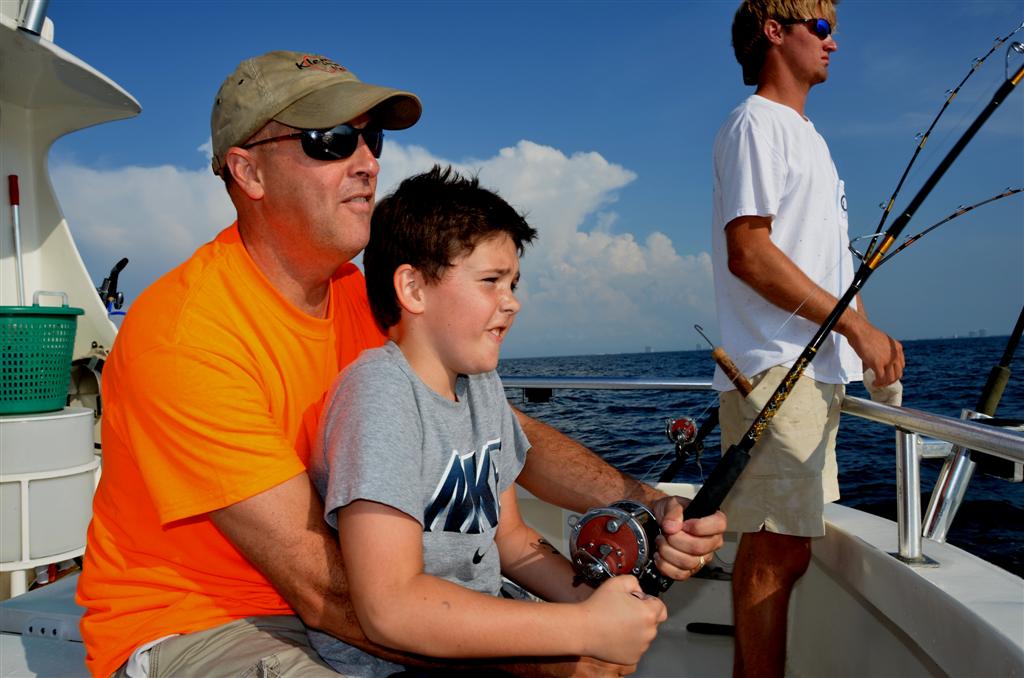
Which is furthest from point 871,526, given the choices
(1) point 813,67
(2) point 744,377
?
(1) point 813,67

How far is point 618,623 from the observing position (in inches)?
51.8

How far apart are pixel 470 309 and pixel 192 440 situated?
1.90 ft

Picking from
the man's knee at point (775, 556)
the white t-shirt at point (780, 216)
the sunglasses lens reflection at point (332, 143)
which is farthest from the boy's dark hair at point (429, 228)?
the man's knee at point (775, 556)

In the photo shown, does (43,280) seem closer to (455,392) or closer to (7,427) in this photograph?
(7,427)

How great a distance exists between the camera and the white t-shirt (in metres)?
2.24

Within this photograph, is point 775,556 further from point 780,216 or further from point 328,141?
point 328,141

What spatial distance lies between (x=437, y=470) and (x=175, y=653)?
614 millimetres

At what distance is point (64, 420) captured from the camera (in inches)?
134

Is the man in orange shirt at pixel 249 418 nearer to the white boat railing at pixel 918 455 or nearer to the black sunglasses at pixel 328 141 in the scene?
the black sunglasses at pixel 328 141

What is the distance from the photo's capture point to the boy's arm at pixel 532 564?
1791 millimetres

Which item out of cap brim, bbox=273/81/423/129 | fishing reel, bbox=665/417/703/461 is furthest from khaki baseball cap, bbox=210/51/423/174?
fishing reel, bbox=665/417/703/461

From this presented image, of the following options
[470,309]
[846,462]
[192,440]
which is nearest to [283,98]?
[470,309]

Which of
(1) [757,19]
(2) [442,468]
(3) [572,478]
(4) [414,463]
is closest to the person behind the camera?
(4) [414,463]

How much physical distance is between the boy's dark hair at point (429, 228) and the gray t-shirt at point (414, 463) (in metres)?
0.18
